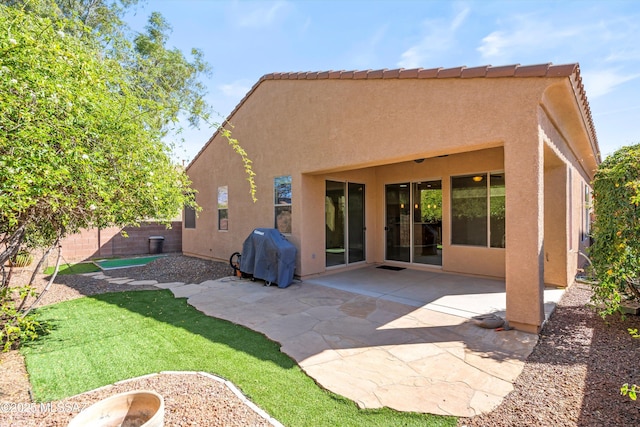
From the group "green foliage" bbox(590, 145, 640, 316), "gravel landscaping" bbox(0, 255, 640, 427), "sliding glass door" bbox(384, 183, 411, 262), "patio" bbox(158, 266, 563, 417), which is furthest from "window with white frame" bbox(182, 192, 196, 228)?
"green foliage" bbox(590, 145, 640, 316)

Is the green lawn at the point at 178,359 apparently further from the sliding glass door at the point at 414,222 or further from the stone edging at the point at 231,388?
the sliding glass door at the point at 414,222

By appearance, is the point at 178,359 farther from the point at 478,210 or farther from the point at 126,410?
the point at 478,210

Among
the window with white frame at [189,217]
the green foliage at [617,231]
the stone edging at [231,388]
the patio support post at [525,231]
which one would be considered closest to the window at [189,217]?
the window with white frame at [189,217]

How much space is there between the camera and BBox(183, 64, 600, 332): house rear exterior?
16.1 ft

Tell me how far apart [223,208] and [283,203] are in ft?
12.9

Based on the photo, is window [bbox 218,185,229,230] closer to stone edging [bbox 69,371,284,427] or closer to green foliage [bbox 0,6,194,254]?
green foliage [bbox 0,6,194,254]

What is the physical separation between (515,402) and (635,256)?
131 inches

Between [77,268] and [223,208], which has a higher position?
[223,208]

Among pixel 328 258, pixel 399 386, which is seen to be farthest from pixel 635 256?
pixel 328 258

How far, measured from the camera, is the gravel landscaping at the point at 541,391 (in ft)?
9.33

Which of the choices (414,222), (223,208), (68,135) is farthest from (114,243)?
(68,135)

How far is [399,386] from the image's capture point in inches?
137

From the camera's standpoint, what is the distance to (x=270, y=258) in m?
8.53

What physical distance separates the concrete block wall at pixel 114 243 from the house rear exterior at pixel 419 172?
420 cm
